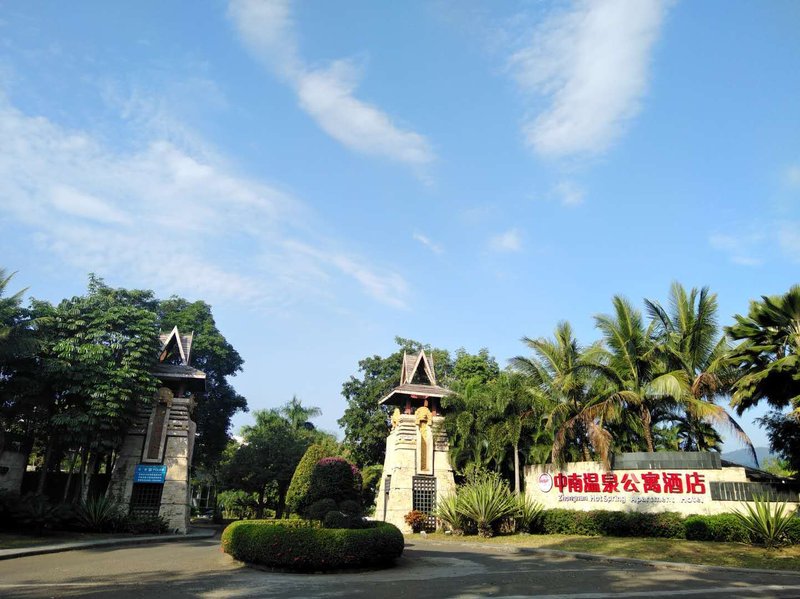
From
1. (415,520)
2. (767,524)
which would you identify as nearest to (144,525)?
(415,520)

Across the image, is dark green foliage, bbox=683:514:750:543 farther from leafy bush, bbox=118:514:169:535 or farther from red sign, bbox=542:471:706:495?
leafy bush, bbox=118:514:169:535

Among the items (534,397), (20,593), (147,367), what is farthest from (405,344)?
(20,593)

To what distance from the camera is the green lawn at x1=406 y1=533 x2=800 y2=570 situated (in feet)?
43.9

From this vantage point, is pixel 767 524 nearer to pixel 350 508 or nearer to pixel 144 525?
pixel 350 508

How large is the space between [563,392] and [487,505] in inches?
227

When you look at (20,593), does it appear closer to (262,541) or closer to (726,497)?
(262,541)

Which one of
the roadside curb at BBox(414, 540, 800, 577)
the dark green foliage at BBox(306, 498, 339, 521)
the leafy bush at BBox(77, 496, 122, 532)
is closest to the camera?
the roadside curb at BBox(414, 540, 800, 577)

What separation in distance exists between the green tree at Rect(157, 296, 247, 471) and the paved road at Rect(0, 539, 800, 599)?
20274 mm

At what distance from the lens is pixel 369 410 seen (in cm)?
3825

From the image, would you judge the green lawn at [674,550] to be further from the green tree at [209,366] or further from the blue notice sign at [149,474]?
the green tree at [209,366]

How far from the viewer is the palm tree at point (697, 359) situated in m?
20.1

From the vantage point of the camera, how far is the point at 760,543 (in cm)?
1562

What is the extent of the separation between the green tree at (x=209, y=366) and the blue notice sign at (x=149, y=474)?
373 inches

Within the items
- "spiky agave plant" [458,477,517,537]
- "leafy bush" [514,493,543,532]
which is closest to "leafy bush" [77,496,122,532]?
"spiky agave plant" [458,477,517,537]
